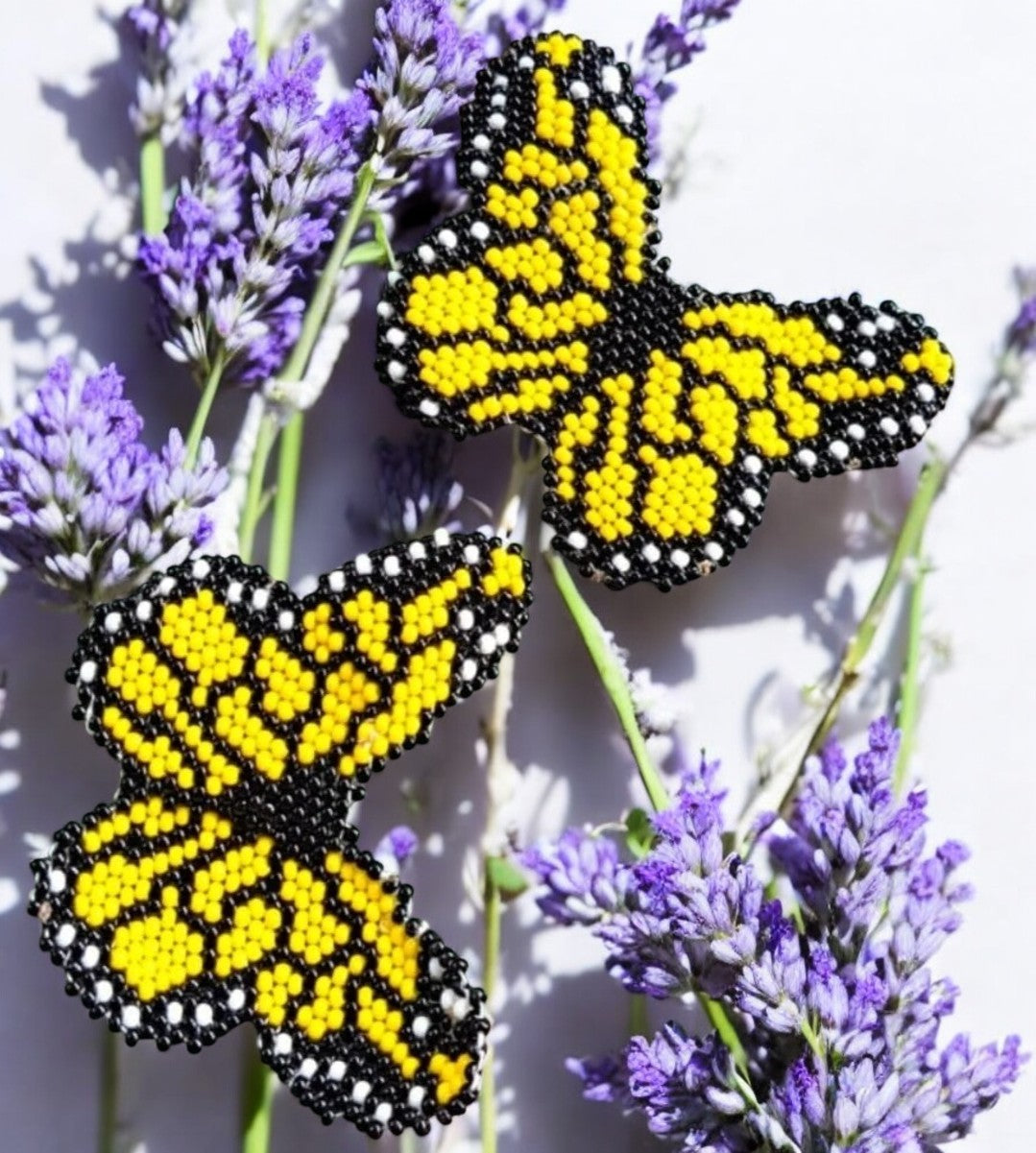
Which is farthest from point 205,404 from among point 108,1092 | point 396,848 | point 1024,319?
point 1024,319

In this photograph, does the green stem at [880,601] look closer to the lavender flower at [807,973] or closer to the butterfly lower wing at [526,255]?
the lavender flower at [807,973]

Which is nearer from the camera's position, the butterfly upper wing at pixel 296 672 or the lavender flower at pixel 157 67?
the butterfly upper wing at pixel 296 672


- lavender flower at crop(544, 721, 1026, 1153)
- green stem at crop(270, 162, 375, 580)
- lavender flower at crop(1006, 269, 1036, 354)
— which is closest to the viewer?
lavender flower at crop(544, 721, 1026, 1153)

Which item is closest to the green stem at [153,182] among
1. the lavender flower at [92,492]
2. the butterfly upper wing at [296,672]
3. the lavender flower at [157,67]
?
the lavender flower at [157,67]

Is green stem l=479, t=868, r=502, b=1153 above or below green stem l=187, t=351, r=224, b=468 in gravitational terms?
below

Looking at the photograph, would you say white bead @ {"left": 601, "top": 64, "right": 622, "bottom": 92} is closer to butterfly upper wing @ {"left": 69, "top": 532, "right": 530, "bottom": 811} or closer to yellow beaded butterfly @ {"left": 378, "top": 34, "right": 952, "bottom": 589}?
yellow beaded butterfly @ {"left": 378, "top": 34, "right": 952, "bottom": 589}

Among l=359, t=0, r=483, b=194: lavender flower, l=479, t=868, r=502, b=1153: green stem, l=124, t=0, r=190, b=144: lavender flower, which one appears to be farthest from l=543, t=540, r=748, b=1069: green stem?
l=124, t=0, r=190, b=144: lavender flower

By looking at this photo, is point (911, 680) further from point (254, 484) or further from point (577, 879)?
point (254, 484)
